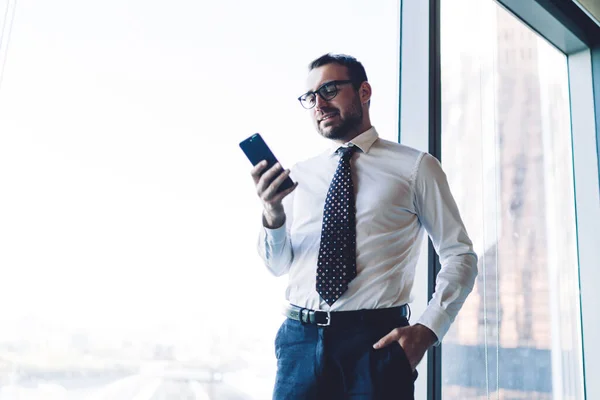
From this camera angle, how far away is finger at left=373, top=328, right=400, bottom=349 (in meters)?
1.31

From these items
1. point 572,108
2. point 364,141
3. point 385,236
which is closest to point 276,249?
point 385,236

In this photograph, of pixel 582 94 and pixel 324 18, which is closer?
pixel 324 18

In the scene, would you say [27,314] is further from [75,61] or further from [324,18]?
[324,18]

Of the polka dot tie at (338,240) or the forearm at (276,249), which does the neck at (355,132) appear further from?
the forearm at (276,249)

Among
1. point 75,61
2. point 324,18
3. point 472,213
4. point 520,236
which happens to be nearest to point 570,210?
point 520,236

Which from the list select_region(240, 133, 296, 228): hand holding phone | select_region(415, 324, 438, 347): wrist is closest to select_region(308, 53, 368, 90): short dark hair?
select_region(240, 133, 296, 228): hand holding phone

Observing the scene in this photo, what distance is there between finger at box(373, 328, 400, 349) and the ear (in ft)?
2.16

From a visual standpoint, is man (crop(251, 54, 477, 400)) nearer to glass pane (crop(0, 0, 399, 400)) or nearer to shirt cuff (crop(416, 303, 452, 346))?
shirt cuff (crop(416, 303, 452, 346))

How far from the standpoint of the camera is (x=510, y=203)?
8.69ft

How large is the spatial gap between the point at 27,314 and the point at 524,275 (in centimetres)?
212

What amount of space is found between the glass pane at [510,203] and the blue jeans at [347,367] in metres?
0.89

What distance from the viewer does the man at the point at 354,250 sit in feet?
4.35

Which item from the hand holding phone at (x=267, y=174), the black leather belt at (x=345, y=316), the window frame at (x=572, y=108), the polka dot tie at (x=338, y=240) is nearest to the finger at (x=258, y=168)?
the hand holding phone at (x=267, y=174)

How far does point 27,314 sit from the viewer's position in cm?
135
